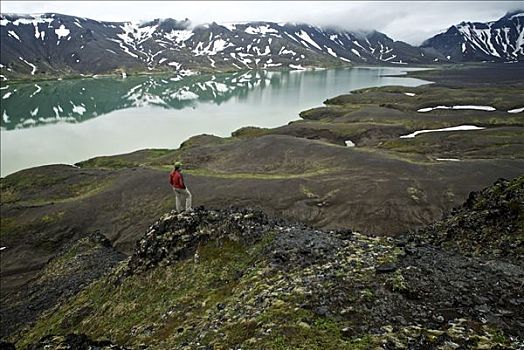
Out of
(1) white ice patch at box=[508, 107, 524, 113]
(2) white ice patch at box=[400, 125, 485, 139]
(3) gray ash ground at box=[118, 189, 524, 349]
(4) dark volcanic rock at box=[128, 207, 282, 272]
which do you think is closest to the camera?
(3) gray ash ground at box=[118, 189, 524, 349]

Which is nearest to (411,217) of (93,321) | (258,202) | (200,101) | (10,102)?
(258,202)

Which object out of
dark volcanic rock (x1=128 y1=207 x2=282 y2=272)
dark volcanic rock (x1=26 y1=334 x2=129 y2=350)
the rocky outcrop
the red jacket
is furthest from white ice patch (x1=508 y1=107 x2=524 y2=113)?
dark volcanic rock (x1=26 y1=334 x2=129 y2=350)

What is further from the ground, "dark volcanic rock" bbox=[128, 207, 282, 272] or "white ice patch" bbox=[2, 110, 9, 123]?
"dark volcanic rock" bbox=[128, 207, 282, 272]

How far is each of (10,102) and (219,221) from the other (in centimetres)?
18441

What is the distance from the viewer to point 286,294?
1529cm

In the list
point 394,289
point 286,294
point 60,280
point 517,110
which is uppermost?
point 394,289

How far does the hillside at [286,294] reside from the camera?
1271 centimetres

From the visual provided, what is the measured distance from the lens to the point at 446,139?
73375 millimetres

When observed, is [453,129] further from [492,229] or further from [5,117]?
[5,117]

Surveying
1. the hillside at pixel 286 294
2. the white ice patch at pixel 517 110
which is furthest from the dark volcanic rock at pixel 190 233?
the white ice patch at pixel 517 110

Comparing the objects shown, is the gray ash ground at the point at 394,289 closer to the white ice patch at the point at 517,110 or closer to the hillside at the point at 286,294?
the hillside at the point at 286,294

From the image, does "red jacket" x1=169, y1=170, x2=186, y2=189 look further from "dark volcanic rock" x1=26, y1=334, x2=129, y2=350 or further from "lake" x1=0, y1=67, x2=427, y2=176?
"lake" x1=0, y1=67, x2=427, y2=176

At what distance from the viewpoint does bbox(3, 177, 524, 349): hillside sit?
1271cm

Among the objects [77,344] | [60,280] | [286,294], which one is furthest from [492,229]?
[60,280]
